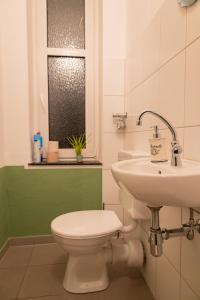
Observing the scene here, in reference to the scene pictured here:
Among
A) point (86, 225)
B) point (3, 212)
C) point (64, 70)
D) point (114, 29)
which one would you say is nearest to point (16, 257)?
point (3, 212)

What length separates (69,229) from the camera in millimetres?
1135

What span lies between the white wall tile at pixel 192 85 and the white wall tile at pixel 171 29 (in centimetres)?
9

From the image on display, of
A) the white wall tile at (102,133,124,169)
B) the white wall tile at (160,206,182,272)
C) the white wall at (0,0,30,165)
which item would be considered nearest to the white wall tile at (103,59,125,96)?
the white wall tile at (102,133,124,169)

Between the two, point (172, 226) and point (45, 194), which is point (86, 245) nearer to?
point (172, 226)

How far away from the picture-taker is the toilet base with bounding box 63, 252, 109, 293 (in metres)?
1.23

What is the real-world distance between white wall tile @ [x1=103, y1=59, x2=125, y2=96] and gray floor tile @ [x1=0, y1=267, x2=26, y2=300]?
149cm

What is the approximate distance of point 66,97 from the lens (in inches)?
74.9

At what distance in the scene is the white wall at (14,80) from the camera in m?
1.63

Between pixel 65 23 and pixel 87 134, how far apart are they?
1024mm

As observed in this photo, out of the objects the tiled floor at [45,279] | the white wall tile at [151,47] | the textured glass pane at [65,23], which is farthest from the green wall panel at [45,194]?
the textured glass pane at [65,23]

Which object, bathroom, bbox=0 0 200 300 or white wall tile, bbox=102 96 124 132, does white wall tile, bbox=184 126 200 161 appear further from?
white wall tile, bbox=102 96 124 132

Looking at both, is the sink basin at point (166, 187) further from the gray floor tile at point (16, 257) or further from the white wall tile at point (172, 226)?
the gray floor tile at point (16, 257)

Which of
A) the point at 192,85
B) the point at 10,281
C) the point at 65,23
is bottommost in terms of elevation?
the point at 10,281

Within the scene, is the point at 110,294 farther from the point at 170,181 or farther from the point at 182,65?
the point at 182,65
